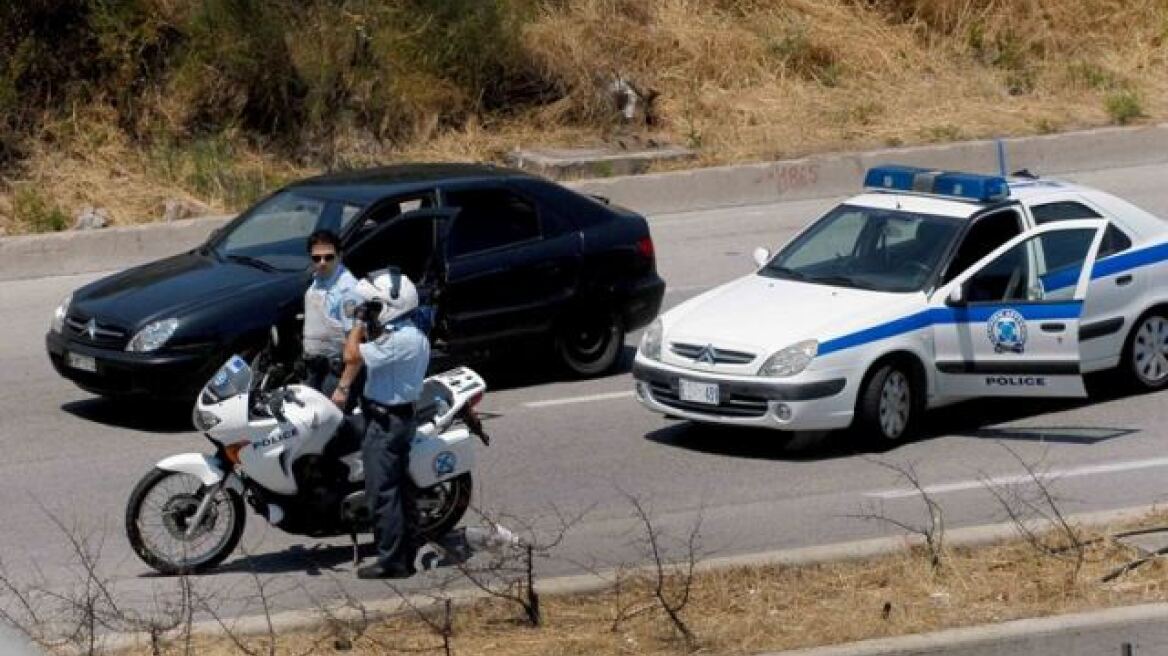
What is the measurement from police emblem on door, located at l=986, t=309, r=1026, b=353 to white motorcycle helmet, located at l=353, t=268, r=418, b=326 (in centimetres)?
451

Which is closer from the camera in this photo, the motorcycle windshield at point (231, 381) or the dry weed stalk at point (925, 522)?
the dry weed stalk at point (925, 522)

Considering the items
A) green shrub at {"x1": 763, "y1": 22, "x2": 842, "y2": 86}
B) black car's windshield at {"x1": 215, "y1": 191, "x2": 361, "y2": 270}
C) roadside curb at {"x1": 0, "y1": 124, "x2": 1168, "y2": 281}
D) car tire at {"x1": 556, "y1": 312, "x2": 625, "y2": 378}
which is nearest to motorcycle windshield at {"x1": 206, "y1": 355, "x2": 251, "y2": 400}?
black car's windshield at {"x1": 215, "y1": 191, "x2": 361, "y2": 270}

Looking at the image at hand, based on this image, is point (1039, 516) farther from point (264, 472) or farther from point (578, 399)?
point (578, 399)

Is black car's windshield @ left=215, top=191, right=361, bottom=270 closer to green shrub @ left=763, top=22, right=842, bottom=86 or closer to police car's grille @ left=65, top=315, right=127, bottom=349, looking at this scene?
police car's grille @ left=65, top=315, right=127, bottom=349

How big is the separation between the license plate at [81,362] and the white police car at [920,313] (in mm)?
3436

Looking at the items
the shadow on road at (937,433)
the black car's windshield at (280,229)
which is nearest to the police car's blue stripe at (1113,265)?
the shadow on road at (937,433)

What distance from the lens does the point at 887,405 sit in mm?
12609

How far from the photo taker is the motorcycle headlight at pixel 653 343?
42.2ft

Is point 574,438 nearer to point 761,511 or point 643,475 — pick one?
point 643,475

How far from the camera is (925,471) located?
12.1 meters

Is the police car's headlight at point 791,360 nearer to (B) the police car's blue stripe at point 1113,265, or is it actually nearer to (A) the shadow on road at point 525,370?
(B) the police car's blue stripe at point 1113,265

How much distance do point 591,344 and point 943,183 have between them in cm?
280

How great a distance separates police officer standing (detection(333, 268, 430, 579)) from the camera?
31.8 feet

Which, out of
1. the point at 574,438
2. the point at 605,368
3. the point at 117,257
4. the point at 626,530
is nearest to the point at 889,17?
the point at 117,257
